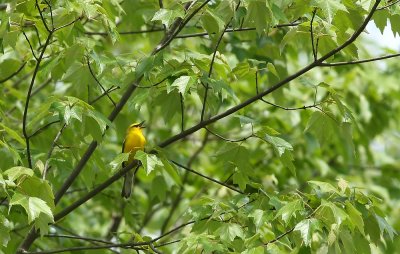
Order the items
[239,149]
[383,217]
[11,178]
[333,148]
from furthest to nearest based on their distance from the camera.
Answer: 1. [333,148]
2. [239,149]
3. [383,217]
4. [11,178]

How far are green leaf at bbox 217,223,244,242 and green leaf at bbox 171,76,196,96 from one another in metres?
0.76

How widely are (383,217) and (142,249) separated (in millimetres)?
1356

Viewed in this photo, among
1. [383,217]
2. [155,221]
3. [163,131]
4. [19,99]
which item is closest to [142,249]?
[383,217]

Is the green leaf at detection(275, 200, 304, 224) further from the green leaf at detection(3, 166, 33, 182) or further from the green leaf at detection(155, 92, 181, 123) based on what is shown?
the green leaf at detection(3, 166, 33, 182)

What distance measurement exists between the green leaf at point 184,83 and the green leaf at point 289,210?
2.49 ft

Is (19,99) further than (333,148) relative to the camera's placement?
No

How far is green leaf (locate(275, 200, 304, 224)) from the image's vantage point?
3.70 m

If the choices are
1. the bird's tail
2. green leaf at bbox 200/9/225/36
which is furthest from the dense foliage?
the bird's tail

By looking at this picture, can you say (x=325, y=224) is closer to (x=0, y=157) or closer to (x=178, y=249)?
(x=178, y=249)

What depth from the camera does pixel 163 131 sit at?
8.52 m

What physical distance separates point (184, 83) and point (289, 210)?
32.4 inches

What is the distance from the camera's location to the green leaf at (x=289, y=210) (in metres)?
3.70

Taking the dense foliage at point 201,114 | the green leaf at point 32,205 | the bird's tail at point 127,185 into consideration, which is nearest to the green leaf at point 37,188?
the dense foliage at point 201,114

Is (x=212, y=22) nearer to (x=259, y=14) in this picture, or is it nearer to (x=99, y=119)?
(x=259, y=14)
